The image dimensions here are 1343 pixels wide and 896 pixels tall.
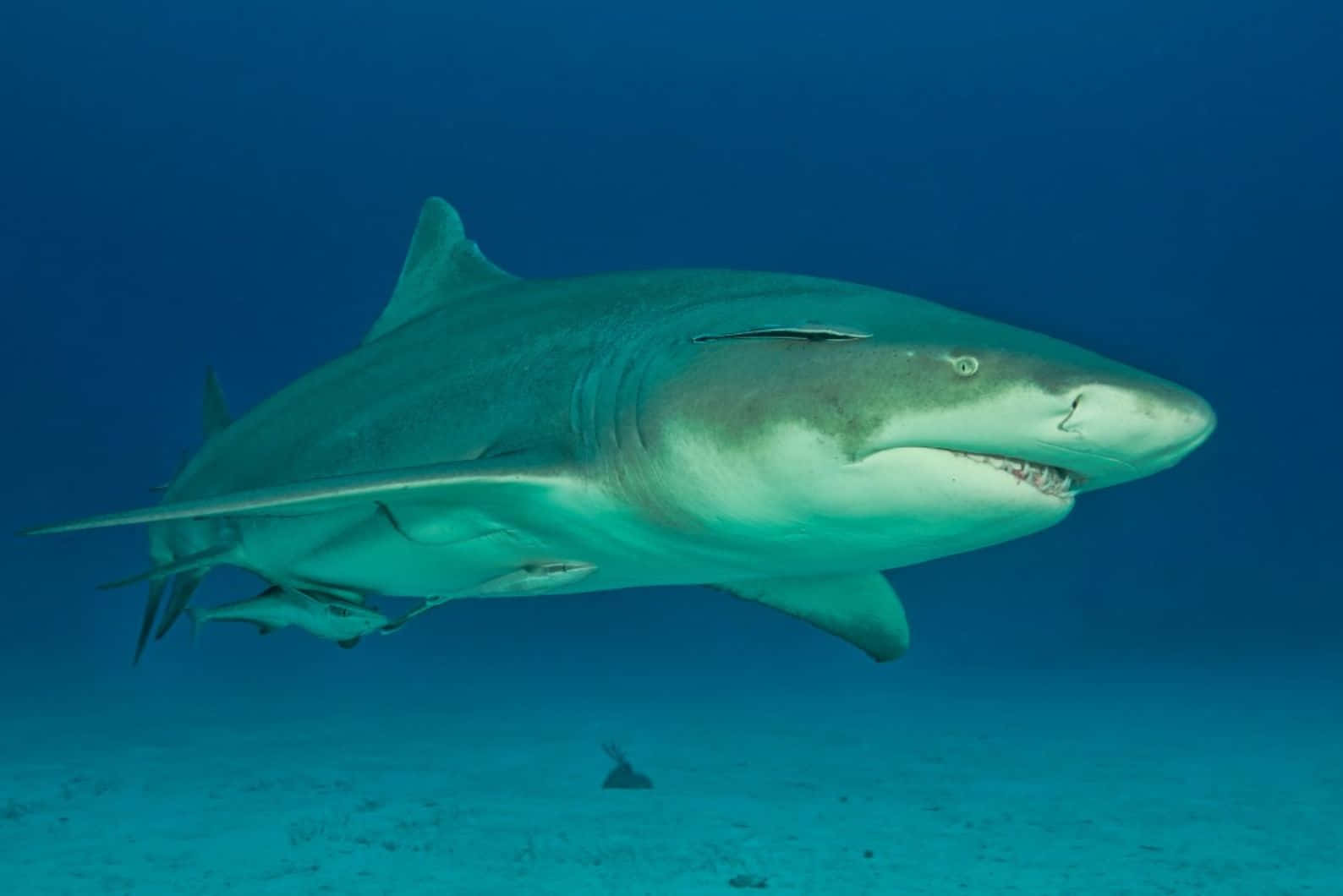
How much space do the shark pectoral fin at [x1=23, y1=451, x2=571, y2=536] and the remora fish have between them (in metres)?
1.40

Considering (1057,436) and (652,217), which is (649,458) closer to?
(1057,436)

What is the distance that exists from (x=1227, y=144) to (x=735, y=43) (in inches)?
A: 1033

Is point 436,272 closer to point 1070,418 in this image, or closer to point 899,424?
point 899,424

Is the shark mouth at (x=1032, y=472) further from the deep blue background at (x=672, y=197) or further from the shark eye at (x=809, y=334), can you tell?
the deep blue background at (x=672, y=197)

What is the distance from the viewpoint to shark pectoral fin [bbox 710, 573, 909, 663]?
14.8 ft

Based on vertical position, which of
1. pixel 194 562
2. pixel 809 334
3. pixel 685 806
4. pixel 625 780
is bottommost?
pixel 685 806

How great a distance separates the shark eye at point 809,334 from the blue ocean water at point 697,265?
3630 millimetres

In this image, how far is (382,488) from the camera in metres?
Answer: 3.31

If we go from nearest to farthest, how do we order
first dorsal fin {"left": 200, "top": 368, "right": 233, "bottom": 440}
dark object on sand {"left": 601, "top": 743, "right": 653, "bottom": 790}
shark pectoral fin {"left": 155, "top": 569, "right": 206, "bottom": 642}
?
1. shark pectoral fin {"left": 155, "top": 569, "right": 206, "bottom": 642}
2. first dorsal fin {"left": 200, "top": 368, "right": 233, "bottom": 440}
3. dark object on sand {"left": 601, "top": 743, "right": 653, "bottom": 790}

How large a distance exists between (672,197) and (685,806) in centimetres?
5729

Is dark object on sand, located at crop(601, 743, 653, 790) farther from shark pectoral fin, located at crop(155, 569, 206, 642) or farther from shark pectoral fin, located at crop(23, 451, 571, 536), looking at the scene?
shark pectoral fin, located at crop(23, 451, 571, 536)

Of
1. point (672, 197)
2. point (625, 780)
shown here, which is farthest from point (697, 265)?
point (672, 197)

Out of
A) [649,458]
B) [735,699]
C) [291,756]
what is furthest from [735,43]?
[649,458]

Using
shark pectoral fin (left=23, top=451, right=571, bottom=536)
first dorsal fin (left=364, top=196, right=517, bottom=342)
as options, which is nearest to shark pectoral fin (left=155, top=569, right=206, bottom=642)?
first dorsal fin (left=364, top=196, right=517, bottom=342)
